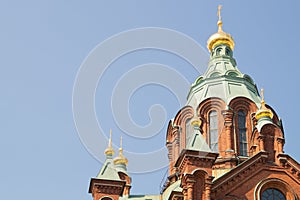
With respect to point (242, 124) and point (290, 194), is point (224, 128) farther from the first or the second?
point (290, 194)

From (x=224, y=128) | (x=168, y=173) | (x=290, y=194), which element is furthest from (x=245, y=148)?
(x=290, y=194)

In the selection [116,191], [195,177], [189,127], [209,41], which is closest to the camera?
[195,177]

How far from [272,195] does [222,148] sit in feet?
25.1

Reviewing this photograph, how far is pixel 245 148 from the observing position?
41.8 meters

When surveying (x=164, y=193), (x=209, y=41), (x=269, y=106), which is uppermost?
(x=209, y=41)

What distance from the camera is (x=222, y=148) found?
4141cm

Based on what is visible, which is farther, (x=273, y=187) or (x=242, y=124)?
(x=242, y=124)

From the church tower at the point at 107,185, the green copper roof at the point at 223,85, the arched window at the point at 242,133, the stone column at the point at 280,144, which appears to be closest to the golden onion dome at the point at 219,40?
the green copper roof at the point at 223,85

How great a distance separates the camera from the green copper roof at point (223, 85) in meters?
43.6

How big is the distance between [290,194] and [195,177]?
5000mm

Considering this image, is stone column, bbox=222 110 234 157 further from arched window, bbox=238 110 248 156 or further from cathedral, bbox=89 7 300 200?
arched window, bbox=238 110 248 156

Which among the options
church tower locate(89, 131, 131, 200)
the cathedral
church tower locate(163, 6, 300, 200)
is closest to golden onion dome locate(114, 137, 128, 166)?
the cathedral

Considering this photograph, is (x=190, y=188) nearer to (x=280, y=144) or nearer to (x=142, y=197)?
(x=280, y=144)

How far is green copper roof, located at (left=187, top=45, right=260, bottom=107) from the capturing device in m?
43.6
